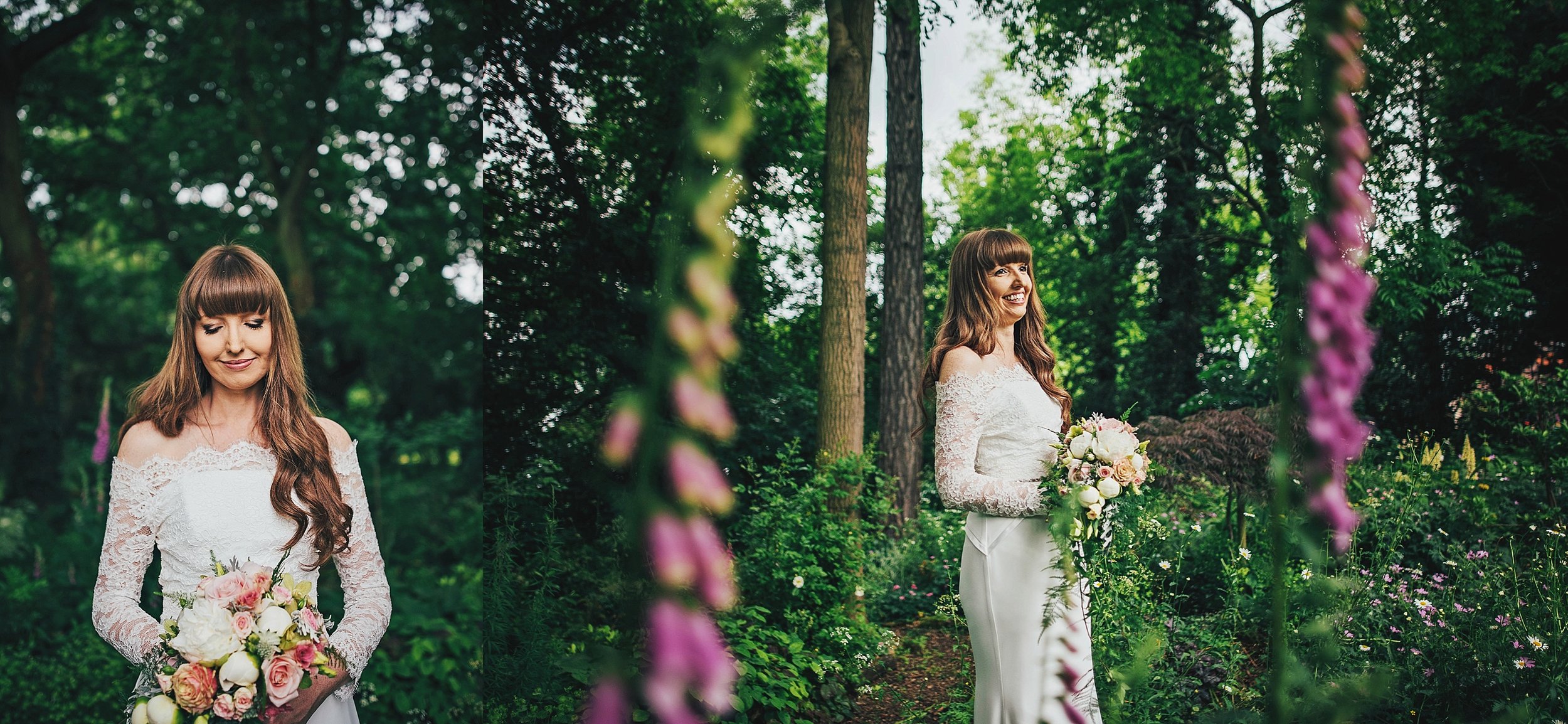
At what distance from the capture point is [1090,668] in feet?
7.95

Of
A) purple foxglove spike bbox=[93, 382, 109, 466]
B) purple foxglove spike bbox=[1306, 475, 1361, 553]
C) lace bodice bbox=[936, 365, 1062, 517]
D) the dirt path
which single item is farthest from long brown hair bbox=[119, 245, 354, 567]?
A: purple foxglove spike bbox=[93, 382, 109, 466]

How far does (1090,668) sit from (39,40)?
1041 cm

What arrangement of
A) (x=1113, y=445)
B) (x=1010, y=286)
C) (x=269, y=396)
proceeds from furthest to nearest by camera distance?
1. (x=1010, y=286)
2. (x=1113, y=445)
3. (x=269, y=396)

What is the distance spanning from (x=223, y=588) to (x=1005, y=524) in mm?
1928

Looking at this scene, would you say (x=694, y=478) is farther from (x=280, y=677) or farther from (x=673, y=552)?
(x=280, y=677)

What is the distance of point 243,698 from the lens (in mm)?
1715

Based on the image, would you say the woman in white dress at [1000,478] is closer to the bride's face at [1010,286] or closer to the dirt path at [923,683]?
the bride's face at [1010,286]

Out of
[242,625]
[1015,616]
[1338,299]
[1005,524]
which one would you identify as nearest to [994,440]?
[1005,524]

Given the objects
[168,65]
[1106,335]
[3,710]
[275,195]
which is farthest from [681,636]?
[168,65]

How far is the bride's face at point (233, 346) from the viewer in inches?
81.1

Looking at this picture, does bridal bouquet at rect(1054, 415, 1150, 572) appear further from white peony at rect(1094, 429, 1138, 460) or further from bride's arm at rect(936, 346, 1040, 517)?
bride's arm at rect(936, 346, 1040, 517)

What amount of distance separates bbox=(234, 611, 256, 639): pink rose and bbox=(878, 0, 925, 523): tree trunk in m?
4.65

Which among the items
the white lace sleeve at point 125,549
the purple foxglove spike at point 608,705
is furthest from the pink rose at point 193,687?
the purple foxglove spike at point 608,705

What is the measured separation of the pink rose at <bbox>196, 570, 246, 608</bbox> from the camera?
1.76 metres
